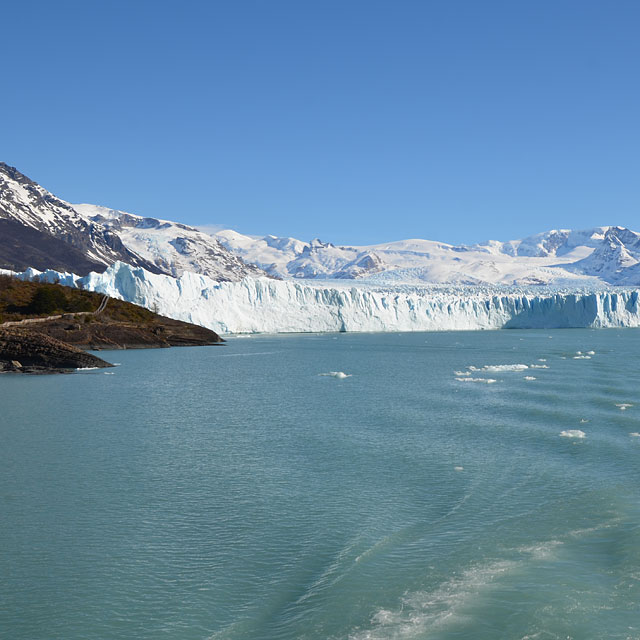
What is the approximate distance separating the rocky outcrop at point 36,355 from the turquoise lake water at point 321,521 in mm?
13591

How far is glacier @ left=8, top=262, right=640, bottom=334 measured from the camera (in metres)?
70.4

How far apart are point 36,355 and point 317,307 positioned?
44.2m

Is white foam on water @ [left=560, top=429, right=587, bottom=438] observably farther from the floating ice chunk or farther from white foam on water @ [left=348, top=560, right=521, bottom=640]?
the floating ice chunk

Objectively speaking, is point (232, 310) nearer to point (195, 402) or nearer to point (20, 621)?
point (195, 402)

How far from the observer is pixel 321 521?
10.2 m

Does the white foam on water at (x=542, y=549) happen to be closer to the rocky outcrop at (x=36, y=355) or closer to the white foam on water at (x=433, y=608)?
the white foam on water at (x=433, y=608)

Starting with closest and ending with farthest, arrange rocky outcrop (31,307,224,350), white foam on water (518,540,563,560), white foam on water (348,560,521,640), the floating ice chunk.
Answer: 1. white foam on water (348,560,521,640)
2. white foam on water (518,540,563,560)
3. the floating ice chunk
4. rocky outcrop (31,307,224,350)

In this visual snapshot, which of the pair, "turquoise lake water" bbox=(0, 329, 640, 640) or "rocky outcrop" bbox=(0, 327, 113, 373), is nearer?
"turquoise lake water" bbox=(0, 329, 640, 640)

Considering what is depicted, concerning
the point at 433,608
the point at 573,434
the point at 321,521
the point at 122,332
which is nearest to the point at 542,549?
the point at 433,608

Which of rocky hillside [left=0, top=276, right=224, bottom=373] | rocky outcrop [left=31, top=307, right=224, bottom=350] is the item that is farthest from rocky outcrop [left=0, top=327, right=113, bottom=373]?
rocky outcrop [left=31, top=307, right=224, bottom=350]

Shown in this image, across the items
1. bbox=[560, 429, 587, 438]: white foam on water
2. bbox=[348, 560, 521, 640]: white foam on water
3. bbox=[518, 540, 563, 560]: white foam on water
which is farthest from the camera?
bbox=[560, 429, 587, 438]: white foam on water

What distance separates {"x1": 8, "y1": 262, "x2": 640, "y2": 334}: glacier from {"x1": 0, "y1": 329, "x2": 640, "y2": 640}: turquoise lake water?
49.0m

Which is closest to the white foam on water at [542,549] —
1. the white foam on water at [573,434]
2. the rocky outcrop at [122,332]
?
the white foam on water at [573,434]

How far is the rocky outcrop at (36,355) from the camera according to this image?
3475 centimetres
